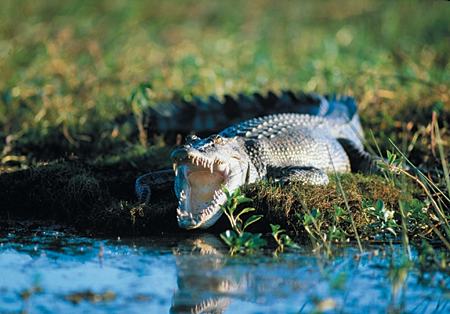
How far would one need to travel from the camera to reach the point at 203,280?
14.8ft

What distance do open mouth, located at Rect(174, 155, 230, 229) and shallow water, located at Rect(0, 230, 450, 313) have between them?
141 mm

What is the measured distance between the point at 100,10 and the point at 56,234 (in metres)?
6.63

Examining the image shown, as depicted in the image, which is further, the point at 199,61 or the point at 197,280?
the point at 199,61

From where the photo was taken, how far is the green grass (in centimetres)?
564

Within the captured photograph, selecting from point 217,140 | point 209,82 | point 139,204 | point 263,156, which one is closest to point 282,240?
point 217,140

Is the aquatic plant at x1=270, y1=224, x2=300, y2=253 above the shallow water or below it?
above

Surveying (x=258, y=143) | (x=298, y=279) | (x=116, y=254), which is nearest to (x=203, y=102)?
(x=258, y=143)

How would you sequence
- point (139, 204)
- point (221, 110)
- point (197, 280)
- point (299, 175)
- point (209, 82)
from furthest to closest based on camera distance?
point (209, 82) → point (221, 110) → point (299, 175) → point (139, 204) → point (197, 280)

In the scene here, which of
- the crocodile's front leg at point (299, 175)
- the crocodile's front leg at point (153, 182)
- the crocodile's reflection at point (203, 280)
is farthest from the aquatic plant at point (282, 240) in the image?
the crocodile's front leg at point (153, 182)

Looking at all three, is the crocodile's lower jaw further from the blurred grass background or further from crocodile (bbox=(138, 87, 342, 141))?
crocodile (bbox=(138, 87, 342, 141))

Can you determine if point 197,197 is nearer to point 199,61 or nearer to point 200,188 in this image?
point 200,188

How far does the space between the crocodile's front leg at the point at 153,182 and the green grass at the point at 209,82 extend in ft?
0.60

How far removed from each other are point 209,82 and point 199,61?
0.48m

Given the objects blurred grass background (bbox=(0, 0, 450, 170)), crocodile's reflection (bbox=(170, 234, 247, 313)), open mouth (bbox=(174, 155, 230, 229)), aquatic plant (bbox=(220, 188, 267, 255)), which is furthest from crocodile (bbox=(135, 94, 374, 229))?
blurred grass background (bbox=(0, 0, 450, 170))
